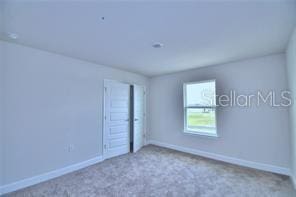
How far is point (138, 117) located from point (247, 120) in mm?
3037

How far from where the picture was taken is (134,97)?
4918mm

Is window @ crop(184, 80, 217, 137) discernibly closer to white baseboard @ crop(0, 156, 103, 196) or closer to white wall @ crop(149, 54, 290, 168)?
white wall @ crop(149, 54, 290, 168)

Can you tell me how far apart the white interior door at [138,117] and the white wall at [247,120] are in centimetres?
112

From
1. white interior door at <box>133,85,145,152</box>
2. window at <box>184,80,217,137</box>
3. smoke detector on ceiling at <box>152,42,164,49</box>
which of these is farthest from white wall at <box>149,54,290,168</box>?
smoke detector on ceiling at <box>152,42,164,49</box>

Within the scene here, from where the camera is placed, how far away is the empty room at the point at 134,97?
1.97 meters

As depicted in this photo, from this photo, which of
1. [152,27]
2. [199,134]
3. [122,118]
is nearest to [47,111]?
[122,118]

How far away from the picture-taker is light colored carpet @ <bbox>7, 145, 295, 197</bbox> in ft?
8.30

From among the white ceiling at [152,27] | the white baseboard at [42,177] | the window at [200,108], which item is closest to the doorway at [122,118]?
the white baseboard at [42,177]

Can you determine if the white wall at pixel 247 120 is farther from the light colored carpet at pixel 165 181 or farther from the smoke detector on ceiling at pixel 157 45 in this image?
the smoke detector on ceiling at pixel 157 45

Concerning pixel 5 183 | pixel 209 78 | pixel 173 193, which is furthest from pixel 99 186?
pixel 209 78

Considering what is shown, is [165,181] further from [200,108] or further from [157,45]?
[157,45]

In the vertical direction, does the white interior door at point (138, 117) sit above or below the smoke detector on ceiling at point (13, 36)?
below

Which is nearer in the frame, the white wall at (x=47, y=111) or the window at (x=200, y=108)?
the white wall at (x=47, y=111)

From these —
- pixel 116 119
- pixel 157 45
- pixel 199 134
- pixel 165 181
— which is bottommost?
pixel 165 181
